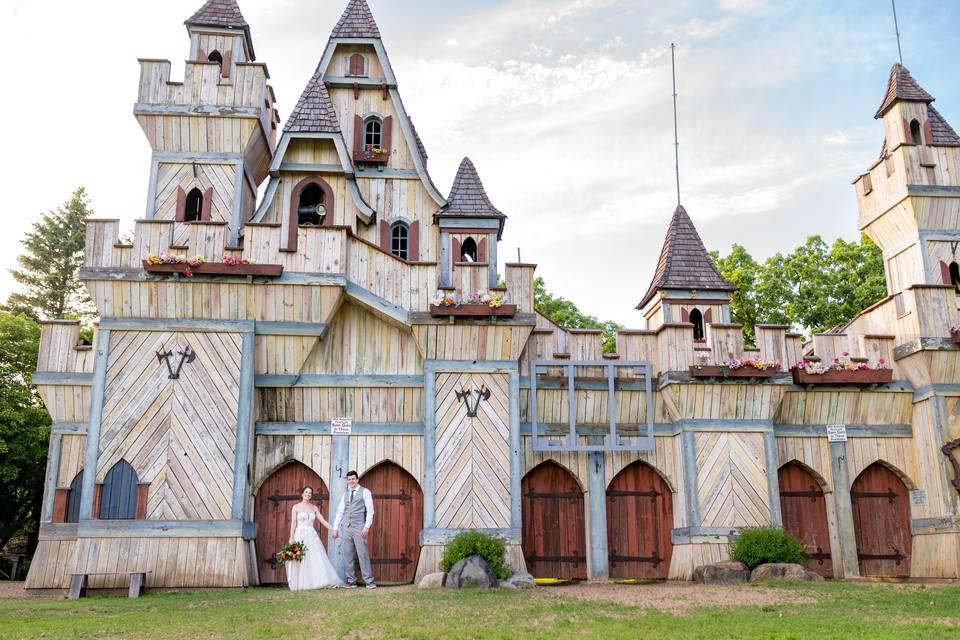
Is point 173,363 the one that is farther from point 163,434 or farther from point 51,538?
point 51,538

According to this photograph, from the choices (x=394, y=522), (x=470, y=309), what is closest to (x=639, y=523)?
(x=394, y=522)

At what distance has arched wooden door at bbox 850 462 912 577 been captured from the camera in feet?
60.5

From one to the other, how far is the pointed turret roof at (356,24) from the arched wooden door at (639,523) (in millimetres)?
12474

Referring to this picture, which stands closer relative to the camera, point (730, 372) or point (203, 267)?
point (203, 267)

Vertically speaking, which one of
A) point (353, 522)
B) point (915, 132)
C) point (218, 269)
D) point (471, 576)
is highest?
point (915, 132)

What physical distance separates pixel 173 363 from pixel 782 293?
87.8 feet

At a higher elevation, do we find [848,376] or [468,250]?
[468,250]

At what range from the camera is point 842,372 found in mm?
18484

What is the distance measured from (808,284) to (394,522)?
24120mm

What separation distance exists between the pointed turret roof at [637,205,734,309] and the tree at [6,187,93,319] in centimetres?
2858

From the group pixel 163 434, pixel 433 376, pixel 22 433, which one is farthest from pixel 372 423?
pixel 22 433

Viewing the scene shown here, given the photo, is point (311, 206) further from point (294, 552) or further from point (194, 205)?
point (294, 552)

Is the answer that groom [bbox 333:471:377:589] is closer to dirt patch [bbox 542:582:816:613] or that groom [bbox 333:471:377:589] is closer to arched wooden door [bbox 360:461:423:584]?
arched wooden door [bbox 360:461:423:584]

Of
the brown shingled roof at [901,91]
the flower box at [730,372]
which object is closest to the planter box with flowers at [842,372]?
the flower box at [730,372]
